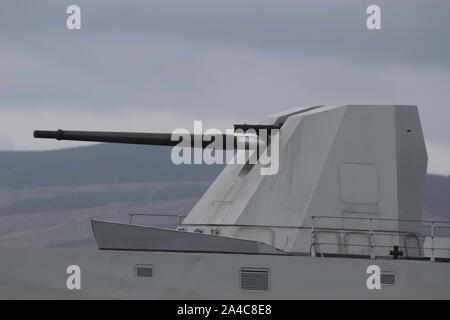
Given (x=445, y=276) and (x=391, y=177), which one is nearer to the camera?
(x=445, y=276)

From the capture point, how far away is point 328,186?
88.1ft

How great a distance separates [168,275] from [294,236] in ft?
11.2

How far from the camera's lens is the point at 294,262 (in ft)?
80.4

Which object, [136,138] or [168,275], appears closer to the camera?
[168,275]

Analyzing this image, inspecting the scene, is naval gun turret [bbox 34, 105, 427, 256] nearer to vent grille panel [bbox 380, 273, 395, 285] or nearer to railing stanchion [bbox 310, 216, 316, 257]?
railing stanchion [bbox 310, 216, 316, 257]

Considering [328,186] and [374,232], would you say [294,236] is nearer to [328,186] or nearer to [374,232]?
[328,186]

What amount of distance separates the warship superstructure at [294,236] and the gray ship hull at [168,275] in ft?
0.07

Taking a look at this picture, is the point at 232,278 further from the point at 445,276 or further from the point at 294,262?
the point at 445,276

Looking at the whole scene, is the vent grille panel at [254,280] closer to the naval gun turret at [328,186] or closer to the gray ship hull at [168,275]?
the gray ship hull at [168,275]

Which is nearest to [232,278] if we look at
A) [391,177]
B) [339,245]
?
[339,245]

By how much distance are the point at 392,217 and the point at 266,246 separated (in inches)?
143

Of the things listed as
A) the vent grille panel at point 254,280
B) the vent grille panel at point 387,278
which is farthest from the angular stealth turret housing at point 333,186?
the vent grille panel at point 254,280

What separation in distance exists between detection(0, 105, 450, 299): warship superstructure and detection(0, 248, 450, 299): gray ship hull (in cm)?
2

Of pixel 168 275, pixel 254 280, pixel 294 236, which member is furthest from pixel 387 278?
pixel 168 275
